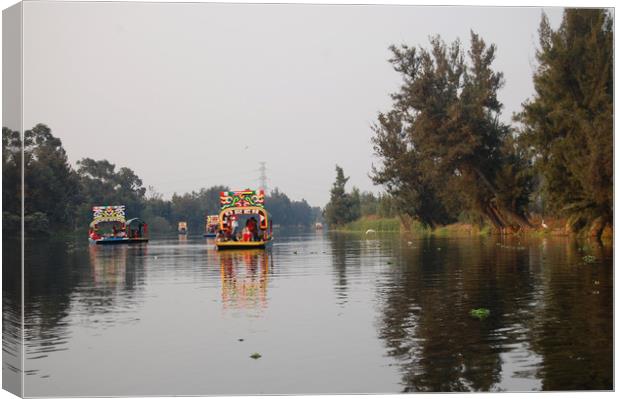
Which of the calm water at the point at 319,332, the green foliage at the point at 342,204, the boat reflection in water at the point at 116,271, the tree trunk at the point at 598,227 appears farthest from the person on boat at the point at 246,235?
the green foliage at the point at 342,204

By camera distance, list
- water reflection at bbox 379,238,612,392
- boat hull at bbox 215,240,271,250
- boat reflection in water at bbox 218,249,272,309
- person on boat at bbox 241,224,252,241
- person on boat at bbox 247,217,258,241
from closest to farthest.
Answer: water reflection at bbox 379,238,612,392 < boat reflection in water at bbox 218,249,272,309 < boat hull at bbox 215,240,271,250 < person on boat at bbox 241,224,252,241 < person on boat at bbox 247,217,258,241

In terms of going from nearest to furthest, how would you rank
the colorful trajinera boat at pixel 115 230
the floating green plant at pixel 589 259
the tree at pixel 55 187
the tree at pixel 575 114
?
the floating green plant at pixel 589 259
the tree at pixel 575 114
the colorful trajinera boat at pixel 115 230
the tree at pixel 55 187

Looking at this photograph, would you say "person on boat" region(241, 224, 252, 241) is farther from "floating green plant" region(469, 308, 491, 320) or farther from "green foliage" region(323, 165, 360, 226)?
"green foliage" region(323, 165, 360, 226)

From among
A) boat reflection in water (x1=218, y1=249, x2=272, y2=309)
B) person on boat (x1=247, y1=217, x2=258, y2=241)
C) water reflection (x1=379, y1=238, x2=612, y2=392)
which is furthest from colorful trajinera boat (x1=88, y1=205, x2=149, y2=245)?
water reflection (x1=379, y1=238, x2=612, y2=392)

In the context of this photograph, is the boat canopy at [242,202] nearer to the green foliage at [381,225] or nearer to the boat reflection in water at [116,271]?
the boat reflection in water at [116,271]

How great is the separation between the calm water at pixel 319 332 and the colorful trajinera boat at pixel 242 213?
23530mm

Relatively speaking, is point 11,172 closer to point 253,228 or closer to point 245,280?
point 245,280

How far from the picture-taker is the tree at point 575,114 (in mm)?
57969

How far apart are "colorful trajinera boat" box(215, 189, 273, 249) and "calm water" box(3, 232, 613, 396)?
23530 mm

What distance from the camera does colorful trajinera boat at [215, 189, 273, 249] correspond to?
6053 centimetres

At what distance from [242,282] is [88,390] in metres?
18.5

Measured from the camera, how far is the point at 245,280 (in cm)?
3378

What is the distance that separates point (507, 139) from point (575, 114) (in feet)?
82.5

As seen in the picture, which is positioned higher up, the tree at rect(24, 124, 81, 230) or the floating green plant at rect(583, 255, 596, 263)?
the tree at rect(24, 124, 81, 230)
